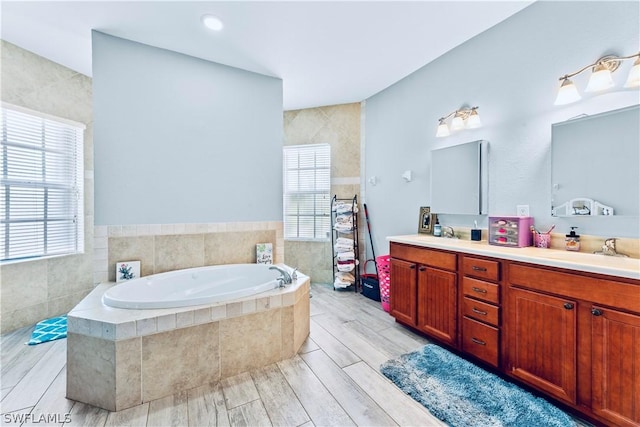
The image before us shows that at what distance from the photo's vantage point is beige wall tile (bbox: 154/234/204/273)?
260 centimetres

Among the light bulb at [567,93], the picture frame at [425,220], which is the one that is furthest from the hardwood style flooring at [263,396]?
the light bulb at [567,93]

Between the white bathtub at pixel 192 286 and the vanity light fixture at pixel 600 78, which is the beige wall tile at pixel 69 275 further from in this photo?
the vanity light fixture at pixel 600 78

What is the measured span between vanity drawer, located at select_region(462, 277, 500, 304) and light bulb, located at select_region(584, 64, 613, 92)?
1.42 m

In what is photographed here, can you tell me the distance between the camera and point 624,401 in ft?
4.29

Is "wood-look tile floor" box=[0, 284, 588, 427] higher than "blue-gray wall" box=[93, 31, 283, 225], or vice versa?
"blue-gray wall" box=[93, 31, 283, 225]

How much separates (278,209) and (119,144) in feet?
5.42

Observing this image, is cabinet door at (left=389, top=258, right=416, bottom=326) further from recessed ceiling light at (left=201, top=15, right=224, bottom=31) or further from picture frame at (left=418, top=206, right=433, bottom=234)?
recessed ceiling light at (left=201, top=15, right=224, bottom=31)

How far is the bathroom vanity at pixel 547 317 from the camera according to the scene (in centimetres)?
132

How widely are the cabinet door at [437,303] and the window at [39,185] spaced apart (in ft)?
12.3

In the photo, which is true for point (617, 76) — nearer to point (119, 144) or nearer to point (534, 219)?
point (534, 219)

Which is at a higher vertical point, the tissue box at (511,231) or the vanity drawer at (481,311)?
the tissue box at (511,231)

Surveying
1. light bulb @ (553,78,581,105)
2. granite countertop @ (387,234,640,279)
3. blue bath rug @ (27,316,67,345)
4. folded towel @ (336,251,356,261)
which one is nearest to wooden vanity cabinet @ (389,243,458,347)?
granite countertop @ (387,234,640,279)

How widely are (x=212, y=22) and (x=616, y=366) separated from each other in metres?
3.45

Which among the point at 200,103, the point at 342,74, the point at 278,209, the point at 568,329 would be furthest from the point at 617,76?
the point at 200,103
